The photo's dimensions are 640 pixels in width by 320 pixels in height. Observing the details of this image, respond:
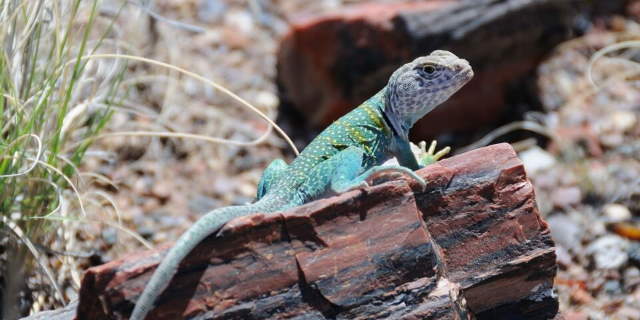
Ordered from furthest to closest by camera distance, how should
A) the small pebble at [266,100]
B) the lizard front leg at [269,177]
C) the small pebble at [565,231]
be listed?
the small pebble at [266,100]
the small pebble at [565,231]
the lizard front leg at [269,177]

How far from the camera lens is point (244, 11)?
7.60 meters

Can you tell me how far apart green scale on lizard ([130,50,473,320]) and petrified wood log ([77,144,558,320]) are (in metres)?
0.22

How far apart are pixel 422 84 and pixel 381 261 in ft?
3.33

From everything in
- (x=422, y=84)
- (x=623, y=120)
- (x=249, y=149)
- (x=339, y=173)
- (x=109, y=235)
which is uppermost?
(x=422, y=84)

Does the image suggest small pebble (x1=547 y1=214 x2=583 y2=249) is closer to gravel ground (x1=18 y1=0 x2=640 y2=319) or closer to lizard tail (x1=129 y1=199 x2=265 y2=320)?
gravel ground (x1=18 y1=0 x2=640 y2=319)

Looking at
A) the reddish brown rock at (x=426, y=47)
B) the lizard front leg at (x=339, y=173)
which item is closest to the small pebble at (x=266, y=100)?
the reddish brown rock at (x=426, y=47)

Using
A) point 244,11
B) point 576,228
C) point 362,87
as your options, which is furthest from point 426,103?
point 244,11

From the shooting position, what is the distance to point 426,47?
5867mm

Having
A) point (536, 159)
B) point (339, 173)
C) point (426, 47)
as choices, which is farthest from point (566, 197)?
point (339, 173)

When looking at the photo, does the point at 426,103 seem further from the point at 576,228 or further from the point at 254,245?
the point at 576,228

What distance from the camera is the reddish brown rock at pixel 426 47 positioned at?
5891mm

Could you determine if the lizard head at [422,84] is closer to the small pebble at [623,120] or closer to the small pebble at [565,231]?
the small pebble at [565,231]

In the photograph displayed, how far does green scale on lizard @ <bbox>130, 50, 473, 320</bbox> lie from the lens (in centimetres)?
303

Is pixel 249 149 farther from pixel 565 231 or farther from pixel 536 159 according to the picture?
pixel 565 231
